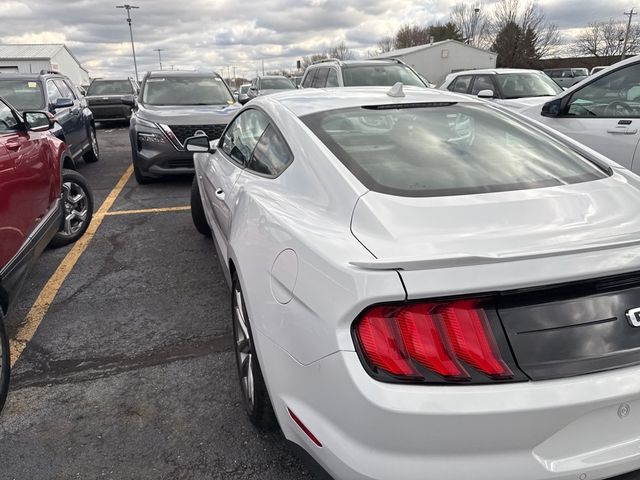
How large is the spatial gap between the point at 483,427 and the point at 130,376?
2237 millimetres

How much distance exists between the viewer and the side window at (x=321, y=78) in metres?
10.2

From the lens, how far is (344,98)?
295 cm

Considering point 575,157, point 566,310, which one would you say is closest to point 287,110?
point 575,157

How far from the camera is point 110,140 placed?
1385 centimetres

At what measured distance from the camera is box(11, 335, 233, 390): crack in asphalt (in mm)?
2938

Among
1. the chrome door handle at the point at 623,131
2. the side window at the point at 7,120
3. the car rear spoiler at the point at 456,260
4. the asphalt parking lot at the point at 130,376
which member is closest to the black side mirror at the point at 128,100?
the asphalt parking lot at the point at 130,376

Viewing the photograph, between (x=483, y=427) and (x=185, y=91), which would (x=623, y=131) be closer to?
(x=483, y=427)

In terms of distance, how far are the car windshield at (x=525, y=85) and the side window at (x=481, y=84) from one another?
149 mm

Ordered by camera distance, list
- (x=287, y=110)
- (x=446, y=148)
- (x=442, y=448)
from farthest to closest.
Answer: (x=287, y=110) < (x=446, y=148) < (x=442, y=448)

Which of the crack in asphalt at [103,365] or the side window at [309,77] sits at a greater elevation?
the side window at [309,77]

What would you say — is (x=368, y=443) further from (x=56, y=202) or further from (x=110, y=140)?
(x=110, y=140)

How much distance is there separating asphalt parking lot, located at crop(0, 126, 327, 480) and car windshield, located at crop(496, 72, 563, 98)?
262 inches

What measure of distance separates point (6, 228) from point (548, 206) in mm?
3023

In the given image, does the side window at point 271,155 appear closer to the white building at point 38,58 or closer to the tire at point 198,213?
the tire at point 198,213
